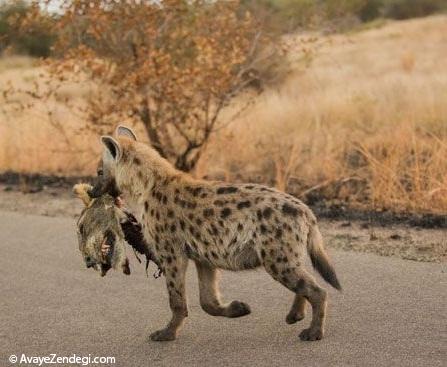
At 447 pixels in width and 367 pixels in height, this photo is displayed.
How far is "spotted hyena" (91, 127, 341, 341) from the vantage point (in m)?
5.16

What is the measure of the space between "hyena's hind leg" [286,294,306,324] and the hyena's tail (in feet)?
0.88

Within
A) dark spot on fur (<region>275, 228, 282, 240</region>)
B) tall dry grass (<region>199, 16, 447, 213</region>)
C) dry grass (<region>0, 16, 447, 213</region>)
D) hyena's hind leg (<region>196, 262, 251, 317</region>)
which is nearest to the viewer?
dark spot on fur (<region>275, 228, 282, 240</region>)

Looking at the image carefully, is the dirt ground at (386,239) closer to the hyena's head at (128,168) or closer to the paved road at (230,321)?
the paved road at (230,321)

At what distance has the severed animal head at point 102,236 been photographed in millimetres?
5820

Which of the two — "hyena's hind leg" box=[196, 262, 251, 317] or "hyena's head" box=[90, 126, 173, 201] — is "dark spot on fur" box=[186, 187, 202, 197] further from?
"hyena's hind leg" box=[196, 262, 251, 317]

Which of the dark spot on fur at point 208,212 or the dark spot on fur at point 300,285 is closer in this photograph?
the dark spot on fur at point 300,285

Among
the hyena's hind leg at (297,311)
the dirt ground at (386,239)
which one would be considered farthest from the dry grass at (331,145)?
the hyena's hind leg at (297,311)

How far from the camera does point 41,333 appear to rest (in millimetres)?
5637

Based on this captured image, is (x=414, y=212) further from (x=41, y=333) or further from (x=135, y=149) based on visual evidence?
(x=41, y=333)

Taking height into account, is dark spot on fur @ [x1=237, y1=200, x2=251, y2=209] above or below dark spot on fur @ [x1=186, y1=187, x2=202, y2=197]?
below

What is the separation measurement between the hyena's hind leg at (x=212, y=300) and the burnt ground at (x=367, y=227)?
2.16m

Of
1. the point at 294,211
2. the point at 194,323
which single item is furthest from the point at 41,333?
the point at 294,211

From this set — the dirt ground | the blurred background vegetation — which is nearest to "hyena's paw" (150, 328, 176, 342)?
the dirt ground

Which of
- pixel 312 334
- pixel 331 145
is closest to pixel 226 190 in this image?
pixel 312 334
